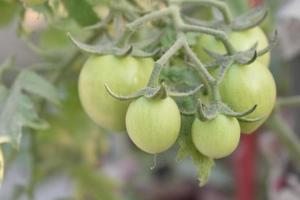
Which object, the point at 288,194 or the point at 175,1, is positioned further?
the point at 288,194

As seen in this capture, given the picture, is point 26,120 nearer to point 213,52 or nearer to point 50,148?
point 213,52

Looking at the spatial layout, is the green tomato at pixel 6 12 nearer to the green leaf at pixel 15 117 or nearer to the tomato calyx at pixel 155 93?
the green leaf at pixel 15 117

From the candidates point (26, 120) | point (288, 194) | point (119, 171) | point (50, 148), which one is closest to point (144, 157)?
point (119, 171)

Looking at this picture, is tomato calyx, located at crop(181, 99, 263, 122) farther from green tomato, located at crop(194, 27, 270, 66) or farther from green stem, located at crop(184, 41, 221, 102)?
green tomato, located at crop(194, 27, 270, 66)

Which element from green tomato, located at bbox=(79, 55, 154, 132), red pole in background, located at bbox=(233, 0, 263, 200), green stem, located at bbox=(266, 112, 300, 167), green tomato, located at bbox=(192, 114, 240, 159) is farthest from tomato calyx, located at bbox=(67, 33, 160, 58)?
red pole in background, located at bbox=(233, 0, 263, 200)

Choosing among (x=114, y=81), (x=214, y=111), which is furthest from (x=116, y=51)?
(x=214, y=111)
